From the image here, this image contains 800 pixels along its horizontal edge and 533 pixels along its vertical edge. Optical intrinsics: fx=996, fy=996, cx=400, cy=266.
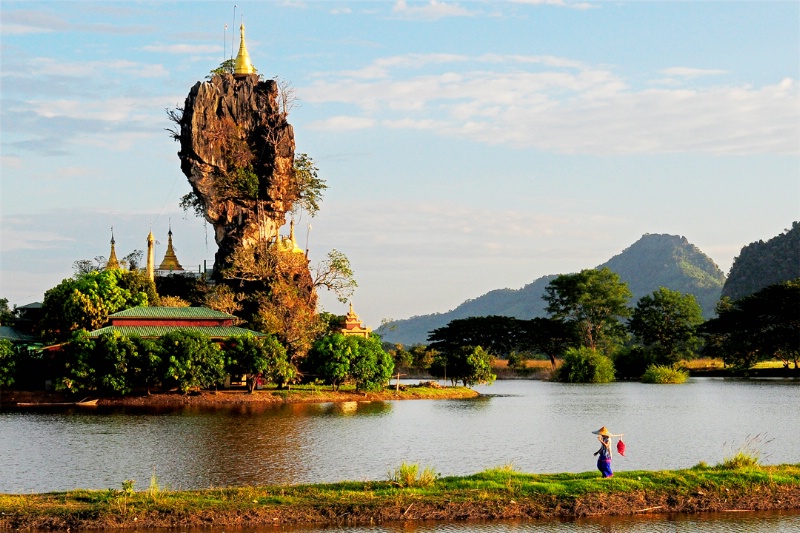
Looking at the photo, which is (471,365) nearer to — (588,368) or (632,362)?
(588,368)

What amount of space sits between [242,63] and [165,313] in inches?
1082

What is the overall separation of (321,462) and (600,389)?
45825mm

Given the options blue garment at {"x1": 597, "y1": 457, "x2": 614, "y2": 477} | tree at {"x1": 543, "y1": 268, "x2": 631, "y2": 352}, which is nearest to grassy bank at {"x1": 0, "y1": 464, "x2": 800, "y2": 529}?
blue garment at {"x1": 597, "y1": 457, "x2": 614, "y2": 477}

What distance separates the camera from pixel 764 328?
274ft

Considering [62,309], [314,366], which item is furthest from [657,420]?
[62,309]

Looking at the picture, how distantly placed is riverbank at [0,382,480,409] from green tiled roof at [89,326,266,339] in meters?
3.11

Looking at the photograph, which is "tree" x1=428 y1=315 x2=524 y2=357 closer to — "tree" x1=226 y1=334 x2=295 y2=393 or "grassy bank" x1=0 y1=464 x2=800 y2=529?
"tree" x1=226 y1=334 x2=295 y2=393

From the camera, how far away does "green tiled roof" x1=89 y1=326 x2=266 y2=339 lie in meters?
52.6

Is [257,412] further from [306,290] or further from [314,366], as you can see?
[306,290]

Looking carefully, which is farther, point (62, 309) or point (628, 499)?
point (62, 309)

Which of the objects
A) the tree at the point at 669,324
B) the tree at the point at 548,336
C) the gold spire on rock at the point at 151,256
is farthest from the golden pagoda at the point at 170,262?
the tree at the point at 669,324

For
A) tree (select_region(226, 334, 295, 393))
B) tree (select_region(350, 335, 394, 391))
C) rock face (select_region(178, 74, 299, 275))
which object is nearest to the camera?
tree (select_region(226, 334, 295, 393))

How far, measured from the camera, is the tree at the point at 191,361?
4959cm

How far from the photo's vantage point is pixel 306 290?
68125 millimetres
